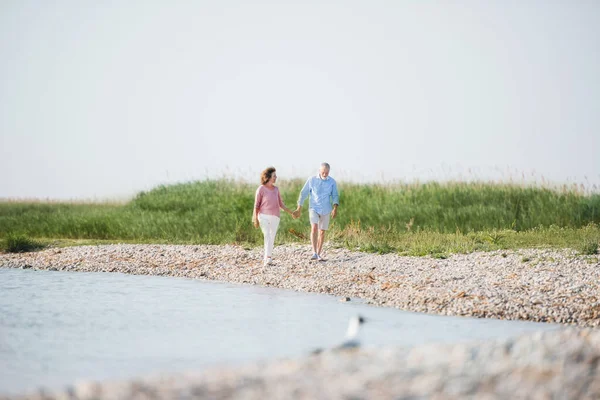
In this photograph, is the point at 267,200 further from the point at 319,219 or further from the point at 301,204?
the point at 319,219

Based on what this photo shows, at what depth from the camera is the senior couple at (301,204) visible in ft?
46.0

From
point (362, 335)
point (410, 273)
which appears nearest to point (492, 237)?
Answer: point (410, 273)

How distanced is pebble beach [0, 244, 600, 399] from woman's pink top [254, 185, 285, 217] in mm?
1285

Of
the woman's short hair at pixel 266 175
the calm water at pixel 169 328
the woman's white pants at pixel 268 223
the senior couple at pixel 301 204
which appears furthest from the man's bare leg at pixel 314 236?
the calm water at pixel 169 328

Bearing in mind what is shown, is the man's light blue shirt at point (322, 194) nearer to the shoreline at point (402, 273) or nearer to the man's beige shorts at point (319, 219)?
the man's beige shorts at point (319, 219)

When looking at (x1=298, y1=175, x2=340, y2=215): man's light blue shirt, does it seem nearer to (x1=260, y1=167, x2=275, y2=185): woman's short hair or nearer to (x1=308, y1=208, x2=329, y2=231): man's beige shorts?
(x1=308, y1=208, x2=329, y2=231): man's beige shorts

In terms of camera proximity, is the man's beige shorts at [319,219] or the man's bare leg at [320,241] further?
the man's bare leg at [320,241]

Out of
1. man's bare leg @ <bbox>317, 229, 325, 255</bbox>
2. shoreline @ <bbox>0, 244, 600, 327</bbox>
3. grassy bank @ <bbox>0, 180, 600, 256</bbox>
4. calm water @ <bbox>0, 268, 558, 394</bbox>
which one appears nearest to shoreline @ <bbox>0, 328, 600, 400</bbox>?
calm water @ <bbox>0, 268, 558, 394</bbox>

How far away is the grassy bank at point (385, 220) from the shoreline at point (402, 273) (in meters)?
1.37

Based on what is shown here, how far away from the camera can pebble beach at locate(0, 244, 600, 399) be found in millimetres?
5438

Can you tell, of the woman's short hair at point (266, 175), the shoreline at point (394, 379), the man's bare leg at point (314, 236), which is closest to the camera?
the shoreline at point (394, 379)

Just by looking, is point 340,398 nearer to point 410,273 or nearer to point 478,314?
point 478,314

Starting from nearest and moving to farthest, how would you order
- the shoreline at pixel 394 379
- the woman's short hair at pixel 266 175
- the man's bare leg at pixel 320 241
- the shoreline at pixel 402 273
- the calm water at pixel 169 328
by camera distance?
the shoreline at pixel 394 379 < the calm water at pixel 169 328 < the shoreline at pixel 402 273 < the woman's short hair at pixel 266 175 < the man's bare leg at pixel 320 241

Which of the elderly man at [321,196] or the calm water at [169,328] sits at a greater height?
the elderly man at [321,196]
